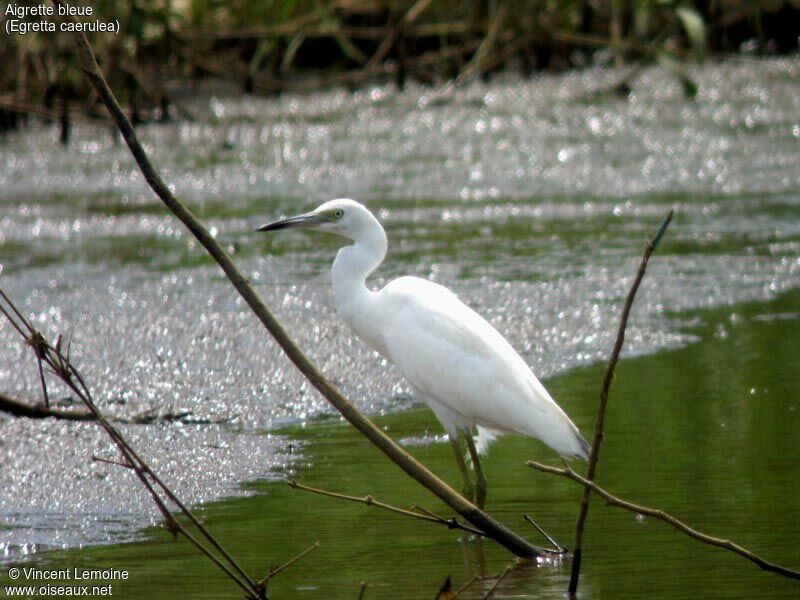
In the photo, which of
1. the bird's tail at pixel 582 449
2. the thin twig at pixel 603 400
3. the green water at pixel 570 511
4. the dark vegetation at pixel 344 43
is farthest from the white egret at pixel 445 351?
the dark vegetation at pixel 344 43

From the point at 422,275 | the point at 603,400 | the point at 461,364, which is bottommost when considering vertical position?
the point at 422,275

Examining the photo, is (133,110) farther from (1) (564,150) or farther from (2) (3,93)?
(1) (564,150)

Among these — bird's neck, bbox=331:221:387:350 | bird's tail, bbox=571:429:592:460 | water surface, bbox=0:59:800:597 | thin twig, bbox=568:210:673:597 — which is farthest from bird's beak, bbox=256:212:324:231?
thin twig, bbox=568:210:673:597

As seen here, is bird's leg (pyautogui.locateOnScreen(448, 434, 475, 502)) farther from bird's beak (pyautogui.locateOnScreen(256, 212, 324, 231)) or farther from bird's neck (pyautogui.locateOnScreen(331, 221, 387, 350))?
bird's beak (pyautogui.locateOnScreen(256, 212, 324, 231))

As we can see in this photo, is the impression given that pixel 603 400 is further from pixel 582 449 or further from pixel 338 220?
pixel 338 220

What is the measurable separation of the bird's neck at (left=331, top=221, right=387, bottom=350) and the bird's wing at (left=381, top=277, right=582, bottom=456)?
0.08 metres

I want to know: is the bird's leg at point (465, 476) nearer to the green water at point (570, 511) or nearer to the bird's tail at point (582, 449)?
the green water at point (570, 511)

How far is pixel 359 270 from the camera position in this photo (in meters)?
5.01

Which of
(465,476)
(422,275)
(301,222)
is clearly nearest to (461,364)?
(465,476)

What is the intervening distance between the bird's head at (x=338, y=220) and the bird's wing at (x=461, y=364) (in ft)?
0.79

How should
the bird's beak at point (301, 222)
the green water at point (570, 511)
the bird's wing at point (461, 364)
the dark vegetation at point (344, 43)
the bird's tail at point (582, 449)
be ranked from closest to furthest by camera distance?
the green water at point (570, 511)
the bird's tail at point (582, 449)
the bird's wing at point (461, 364)
the bird's beak at point (301, 222)
the dark vegetation at point (344, 43)

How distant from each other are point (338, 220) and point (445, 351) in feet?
2.09

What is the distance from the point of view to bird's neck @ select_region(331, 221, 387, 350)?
16.4 feet

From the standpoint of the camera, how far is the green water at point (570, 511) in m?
3.86
